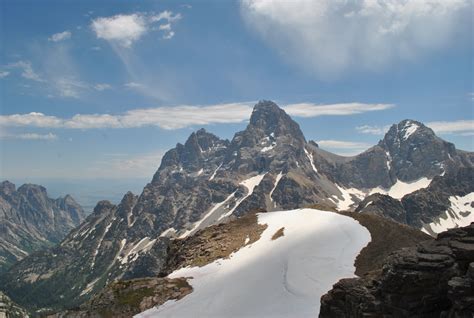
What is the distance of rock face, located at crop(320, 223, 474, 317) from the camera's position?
29.7m

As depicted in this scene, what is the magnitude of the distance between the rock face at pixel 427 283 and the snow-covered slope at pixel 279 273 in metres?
20.1

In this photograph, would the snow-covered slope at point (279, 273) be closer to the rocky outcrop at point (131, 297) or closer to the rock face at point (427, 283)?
the rocky outcrop at point (131, 297)

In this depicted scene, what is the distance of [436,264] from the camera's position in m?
32.9

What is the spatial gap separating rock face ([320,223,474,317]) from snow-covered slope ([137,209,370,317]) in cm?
2005

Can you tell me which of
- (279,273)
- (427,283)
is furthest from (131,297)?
(427,283)

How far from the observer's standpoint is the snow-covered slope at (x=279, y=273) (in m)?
63.8

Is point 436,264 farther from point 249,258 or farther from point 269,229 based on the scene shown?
point 269,229

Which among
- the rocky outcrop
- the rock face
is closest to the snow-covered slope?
the rocky outcrop

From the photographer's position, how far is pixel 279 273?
75.0 metres

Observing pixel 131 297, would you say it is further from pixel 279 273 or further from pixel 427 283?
pixel 427 283

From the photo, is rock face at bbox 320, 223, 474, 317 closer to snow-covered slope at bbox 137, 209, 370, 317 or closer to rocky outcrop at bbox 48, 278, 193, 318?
snow-covered slope at bbox 137, 209, 370, 317

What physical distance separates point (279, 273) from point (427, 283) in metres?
43.5

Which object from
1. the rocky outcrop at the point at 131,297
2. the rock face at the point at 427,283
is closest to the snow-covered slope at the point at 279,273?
the rocky outcrop at the point at 131,297

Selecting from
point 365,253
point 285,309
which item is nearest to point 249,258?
point 365,253
